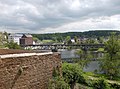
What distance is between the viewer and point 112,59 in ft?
154

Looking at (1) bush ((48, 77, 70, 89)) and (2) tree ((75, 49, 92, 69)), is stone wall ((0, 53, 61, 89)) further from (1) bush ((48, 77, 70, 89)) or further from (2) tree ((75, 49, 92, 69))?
(2) tree ((75, 49, 92, 69))

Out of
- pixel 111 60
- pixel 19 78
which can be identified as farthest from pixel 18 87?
pixel 111 60

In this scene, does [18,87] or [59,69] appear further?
[59,69]

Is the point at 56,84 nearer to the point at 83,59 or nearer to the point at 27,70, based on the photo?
the point at 27,70

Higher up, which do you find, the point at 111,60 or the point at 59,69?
the point at 59,69

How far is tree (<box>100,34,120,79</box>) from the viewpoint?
44.8 m

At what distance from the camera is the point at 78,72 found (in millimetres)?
17469

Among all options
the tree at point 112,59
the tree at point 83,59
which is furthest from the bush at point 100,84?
the tree at point 83,59

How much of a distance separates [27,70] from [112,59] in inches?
1487

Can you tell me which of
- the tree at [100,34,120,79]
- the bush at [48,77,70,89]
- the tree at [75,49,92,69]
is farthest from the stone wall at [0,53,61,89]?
the tree at [75,49,92,69]

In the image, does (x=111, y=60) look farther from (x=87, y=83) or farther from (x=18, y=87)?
(x=18, y=87)

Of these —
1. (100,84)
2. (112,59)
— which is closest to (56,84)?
(100,84)

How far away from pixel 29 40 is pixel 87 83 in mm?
141415

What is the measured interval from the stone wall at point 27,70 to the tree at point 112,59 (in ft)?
109
